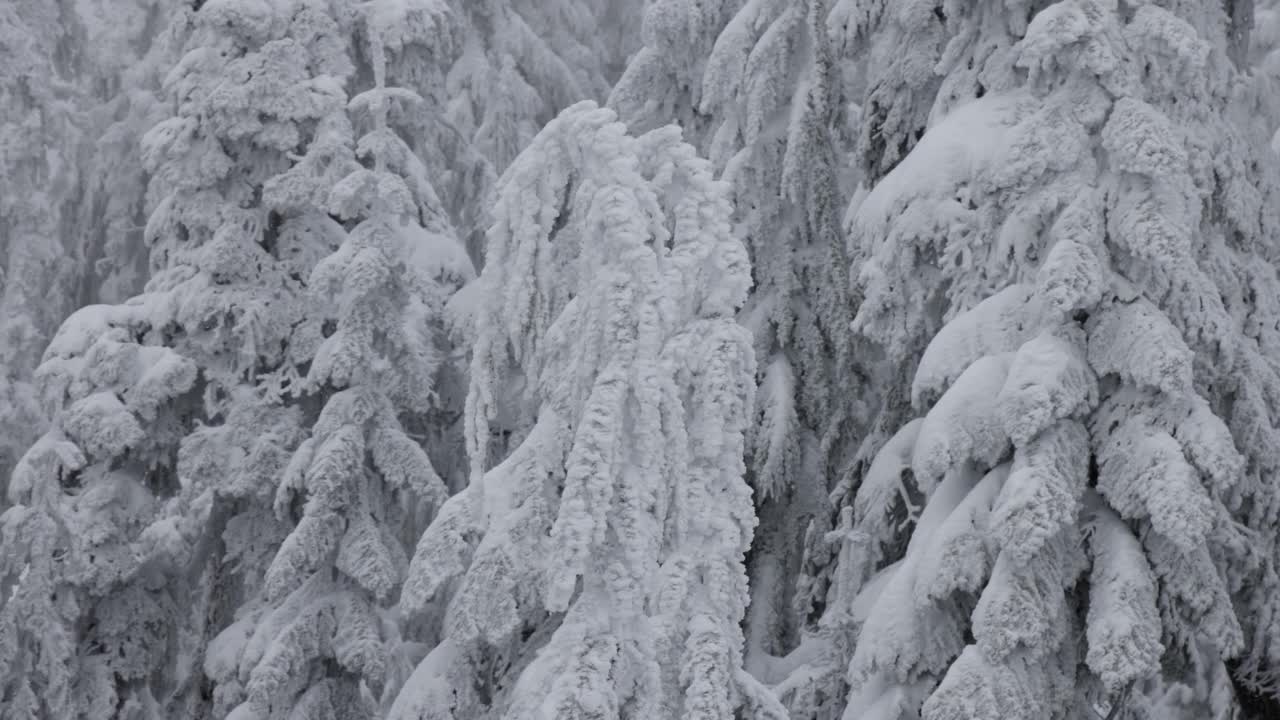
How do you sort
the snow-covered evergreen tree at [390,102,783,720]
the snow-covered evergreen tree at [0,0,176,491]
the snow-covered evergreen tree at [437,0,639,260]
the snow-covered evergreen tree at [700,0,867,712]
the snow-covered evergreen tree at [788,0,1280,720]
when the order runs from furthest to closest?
the snow-covered evergreen tree at [0,0,176,491]
the snow-covered evergreen tree at [437,0,639,260]
the snow-covered evergreen tree at [700,0,867,712]
the snow-covered evergreen tree at [788,0,1280,720]
the snow-covered evergreen tree at [390,102,783,720]

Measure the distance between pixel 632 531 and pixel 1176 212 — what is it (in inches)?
153

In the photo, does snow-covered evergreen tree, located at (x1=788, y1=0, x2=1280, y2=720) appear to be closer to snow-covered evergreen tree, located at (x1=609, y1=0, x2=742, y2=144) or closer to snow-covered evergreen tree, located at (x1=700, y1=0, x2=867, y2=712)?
snow-covered evergreen tree, located at (x1=700, y1=0, x2=867, y2=712)

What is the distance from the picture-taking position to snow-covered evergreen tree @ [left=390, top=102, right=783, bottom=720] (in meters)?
6.30

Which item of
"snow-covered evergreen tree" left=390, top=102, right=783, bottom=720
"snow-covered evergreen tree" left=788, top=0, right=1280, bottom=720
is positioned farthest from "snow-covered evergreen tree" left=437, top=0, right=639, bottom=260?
"snow-covered evergreen tree" left=390, top=102, right=783, bottom=720

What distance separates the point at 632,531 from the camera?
6.33 meters

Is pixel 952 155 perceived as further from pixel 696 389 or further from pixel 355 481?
pixel 355 481

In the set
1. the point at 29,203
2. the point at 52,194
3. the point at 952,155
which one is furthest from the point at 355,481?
the point at 52,194

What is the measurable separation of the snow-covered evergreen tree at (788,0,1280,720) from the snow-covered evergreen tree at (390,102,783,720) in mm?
2065

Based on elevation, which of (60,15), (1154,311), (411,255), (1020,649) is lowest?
(1020,649)

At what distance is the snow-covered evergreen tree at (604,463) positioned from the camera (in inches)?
248

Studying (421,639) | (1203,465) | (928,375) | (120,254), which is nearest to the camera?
(1203,465)

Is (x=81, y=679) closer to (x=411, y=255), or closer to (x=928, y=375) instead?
(x=411, y=255)

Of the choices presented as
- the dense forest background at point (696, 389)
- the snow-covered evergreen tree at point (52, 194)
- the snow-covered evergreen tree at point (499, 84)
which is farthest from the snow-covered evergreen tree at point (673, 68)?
the snow-covered evergreen tree at point (52, 194)

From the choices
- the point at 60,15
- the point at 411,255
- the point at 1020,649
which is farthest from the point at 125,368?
the point at 60,15
